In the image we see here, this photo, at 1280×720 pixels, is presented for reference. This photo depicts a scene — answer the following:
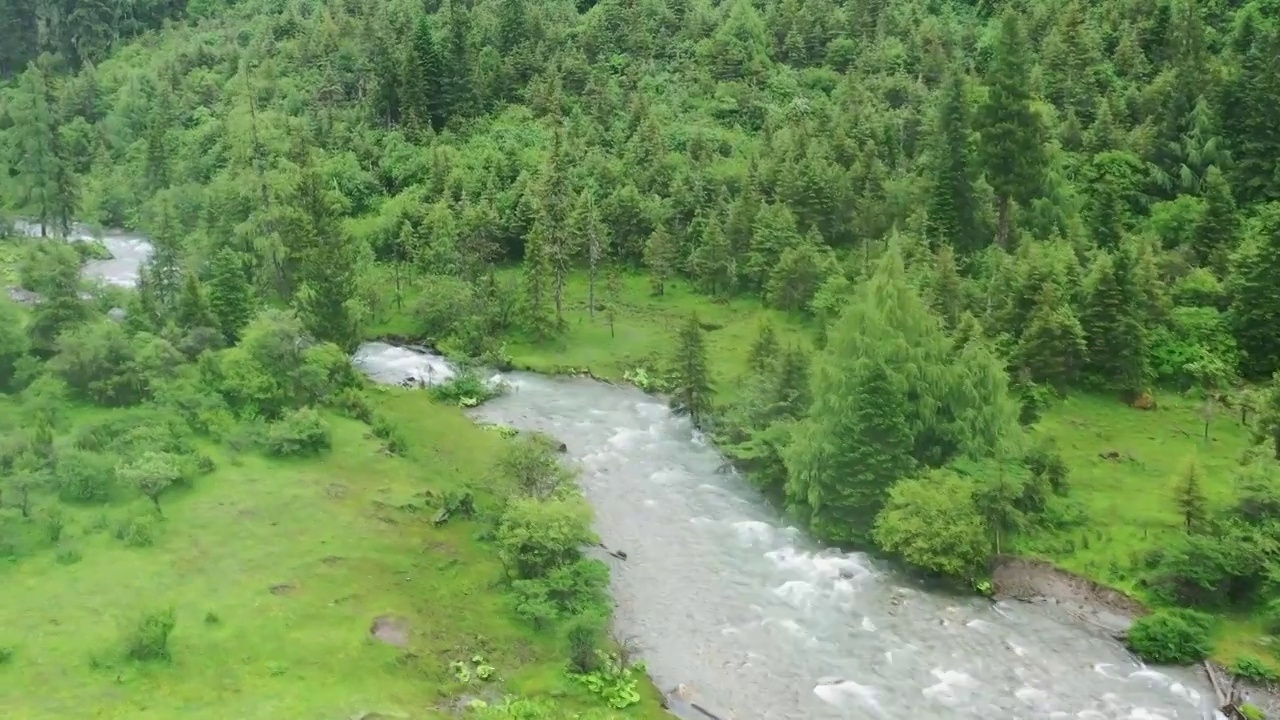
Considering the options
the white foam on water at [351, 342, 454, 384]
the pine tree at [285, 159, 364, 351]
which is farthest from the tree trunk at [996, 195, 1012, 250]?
the pine tree at [285, 159, 364, 351]

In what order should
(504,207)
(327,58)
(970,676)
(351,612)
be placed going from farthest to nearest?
(327,58) < (504,207) < (351,612) < (970,676)

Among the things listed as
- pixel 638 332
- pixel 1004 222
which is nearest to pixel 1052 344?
pixel 1004 222

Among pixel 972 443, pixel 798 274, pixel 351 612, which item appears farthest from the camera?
pixel 798 274

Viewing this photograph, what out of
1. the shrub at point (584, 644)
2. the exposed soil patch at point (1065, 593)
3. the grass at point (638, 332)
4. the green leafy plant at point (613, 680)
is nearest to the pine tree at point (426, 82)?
the grass at point (638, 332)

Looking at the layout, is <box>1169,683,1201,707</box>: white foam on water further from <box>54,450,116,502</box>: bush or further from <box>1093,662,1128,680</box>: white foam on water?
<box>54,450,116,502</box>: bush

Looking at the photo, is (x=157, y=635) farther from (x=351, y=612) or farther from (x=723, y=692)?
(x=723, y=692)

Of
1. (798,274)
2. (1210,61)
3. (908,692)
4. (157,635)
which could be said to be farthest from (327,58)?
(908,692)

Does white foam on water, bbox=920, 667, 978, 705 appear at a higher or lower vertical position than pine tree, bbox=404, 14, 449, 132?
lower
